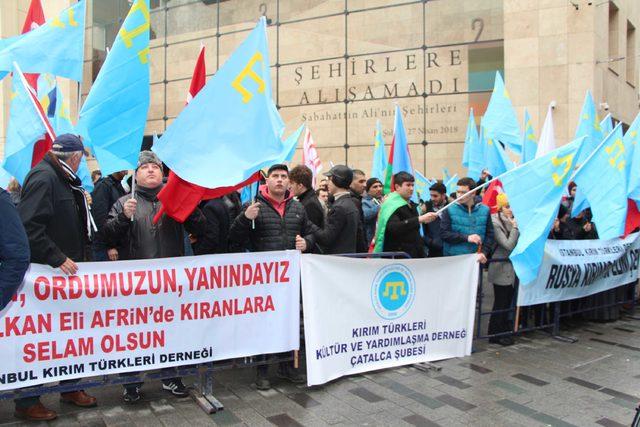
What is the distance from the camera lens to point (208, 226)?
5.00 meters

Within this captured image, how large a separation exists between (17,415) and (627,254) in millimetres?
7424

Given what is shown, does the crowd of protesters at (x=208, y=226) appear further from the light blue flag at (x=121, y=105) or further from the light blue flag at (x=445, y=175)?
the light blue flag at (x=445, y=175)

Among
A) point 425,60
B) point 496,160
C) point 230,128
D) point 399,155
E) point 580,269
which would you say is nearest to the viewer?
point 230,128

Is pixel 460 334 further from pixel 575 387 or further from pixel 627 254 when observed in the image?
pixel 627 254

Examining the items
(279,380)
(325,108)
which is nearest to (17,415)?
(279,380)

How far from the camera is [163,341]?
4180 mm

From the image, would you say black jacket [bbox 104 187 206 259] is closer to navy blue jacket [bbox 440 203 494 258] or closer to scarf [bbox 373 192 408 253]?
scarf [bbox 373 192 408 253]

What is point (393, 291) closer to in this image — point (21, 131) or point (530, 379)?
point (530, 379)

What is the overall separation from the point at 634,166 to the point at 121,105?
613 cm

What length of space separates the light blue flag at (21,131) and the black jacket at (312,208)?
8.53 ft

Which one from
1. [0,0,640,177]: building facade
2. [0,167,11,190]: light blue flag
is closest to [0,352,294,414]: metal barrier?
[0,167,11,190]: light blue flag

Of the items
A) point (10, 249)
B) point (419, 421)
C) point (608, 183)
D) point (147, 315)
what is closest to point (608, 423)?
point (419, 421)

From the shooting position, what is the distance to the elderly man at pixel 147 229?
4328 mm

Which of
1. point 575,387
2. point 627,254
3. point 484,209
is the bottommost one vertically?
point 575,387
